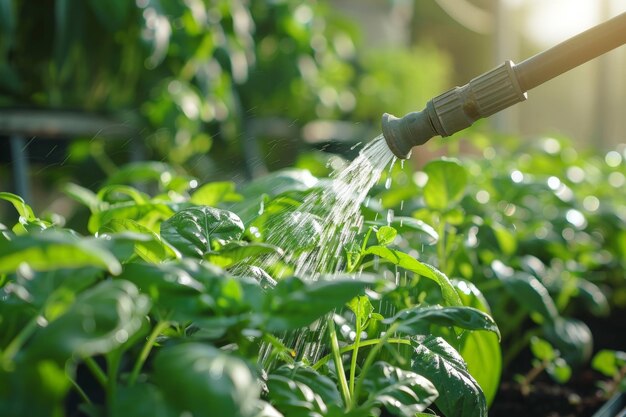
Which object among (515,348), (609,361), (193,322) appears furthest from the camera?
(515,348)

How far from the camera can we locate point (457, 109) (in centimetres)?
67

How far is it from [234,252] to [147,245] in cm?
6

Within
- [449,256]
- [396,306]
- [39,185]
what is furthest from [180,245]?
[39,185]

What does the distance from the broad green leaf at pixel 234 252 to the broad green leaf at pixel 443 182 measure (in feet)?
1.31

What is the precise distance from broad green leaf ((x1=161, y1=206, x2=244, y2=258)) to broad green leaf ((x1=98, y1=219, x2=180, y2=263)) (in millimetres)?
14

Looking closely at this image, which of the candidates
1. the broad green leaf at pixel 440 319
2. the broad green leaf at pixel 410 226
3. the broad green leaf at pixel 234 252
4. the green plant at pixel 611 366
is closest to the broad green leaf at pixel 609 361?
the green plant at pixel 611 366

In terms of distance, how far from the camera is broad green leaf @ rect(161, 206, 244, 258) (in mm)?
574

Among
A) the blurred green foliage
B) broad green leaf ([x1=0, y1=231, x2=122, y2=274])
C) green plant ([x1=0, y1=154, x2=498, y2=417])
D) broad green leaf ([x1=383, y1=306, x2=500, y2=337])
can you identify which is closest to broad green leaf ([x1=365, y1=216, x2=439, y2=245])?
green plant ([x1=0, y1=154, x2=498, y2=417])

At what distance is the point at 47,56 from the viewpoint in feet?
6.22

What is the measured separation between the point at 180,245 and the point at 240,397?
0.22m

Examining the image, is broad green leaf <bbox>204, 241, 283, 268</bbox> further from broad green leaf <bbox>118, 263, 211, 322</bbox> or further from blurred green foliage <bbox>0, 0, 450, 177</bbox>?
blurred green foliage <bbox>0, 0, 450, 177</bbox>

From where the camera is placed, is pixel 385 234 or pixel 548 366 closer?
pixel 385 234

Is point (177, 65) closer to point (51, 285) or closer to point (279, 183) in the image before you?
point (279, 183)

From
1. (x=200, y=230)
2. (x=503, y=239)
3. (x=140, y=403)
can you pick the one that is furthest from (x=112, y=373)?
(x=503, y=239)
